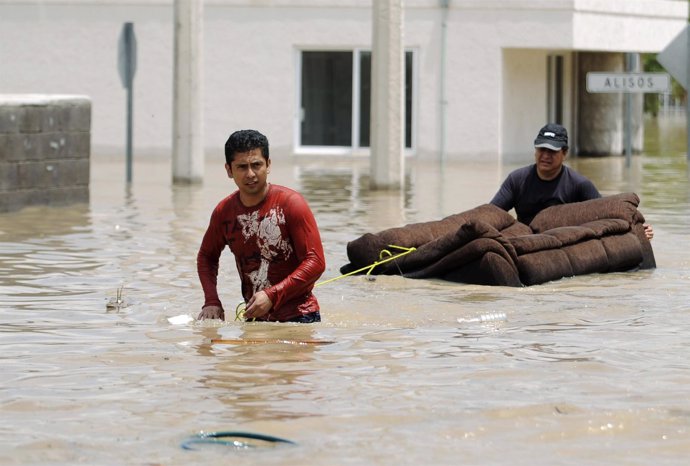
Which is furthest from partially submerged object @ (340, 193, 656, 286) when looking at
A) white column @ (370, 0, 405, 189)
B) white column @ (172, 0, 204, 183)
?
white column @ (172, 0, 204, 183)

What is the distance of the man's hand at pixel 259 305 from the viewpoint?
9094 millimetres

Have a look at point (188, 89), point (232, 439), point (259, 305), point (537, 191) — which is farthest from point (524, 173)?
point (188, 89)

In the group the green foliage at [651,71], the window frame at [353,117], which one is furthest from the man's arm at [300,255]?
the green foliage at [651,71]

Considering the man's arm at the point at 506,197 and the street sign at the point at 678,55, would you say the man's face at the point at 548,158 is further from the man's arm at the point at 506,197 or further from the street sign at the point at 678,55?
the street sign at the point at 678,55

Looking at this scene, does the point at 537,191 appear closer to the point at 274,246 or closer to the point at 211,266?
the point at 211,266

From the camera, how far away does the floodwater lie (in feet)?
23.0

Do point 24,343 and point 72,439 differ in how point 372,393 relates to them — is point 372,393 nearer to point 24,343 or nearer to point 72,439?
point 72,439

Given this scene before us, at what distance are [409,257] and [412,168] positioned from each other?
1812 centimetres

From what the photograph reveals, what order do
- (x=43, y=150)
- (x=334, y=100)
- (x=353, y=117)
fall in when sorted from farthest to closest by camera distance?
1. (x=334, y=100)
2. (x=353, y=117)
3. (x=43, y=150)

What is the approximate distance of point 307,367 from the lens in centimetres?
898

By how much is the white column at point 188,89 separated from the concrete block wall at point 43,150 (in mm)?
3572

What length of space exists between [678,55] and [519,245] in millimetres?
11644

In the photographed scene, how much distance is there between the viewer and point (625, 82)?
29609mm

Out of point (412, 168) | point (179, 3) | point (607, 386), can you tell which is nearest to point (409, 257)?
point (607, 386)
